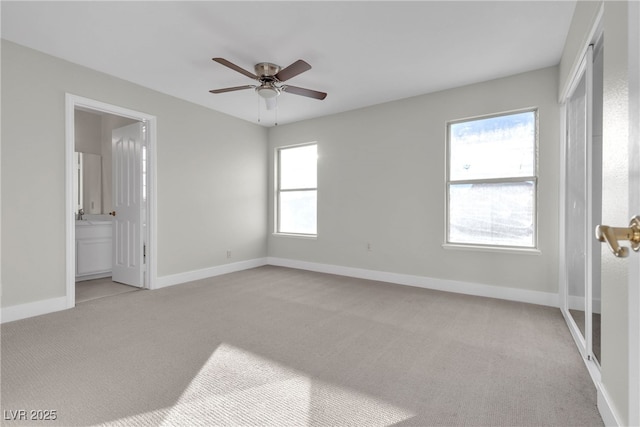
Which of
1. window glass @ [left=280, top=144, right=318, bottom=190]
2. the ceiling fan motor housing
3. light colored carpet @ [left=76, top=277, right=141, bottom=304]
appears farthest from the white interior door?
window glass @ [left=280, top=144, right=318, bottom=190]

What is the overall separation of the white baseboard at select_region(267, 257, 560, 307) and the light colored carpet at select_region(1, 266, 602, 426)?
17 cm

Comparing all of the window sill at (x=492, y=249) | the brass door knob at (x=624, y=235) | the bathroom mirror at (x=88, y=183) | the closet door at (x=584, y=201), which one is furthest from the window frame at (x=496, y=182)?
the bathroom mirror at (x=88, y=183)

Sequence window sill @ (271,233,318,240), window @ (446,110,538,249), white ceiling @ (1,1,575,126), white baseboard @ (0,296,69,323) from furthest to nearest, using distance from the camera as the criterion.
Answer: window sill @ (271,233,318,240), window @ (446,110,538,249), white baseboard @ (0,296,69,323), white ceiling @ (1,1,575,126)

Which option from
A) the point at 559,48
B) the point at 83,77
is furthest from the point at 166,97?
the point at 559,48

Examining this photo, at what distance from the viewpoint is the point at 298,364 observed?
84.3 inches

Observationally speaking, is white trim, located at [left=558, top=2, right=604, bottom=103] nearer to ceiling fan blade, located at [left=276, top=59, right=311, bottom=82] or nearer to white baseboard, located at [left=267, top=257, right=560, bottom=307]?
ceiling fan blade, located at [left=276, top=59, right=311, bottom=82]

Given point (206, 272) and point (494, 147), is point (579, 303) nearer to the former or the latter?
point (494, 147)

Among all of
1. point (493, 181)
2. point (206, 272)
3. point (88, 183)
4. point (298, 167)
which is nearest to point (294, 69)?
point (493, 181)

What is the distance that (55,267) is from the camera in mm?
3225

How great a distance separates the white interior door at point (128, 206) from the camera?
4.13m

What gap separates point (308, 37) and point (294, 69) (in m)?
0.38

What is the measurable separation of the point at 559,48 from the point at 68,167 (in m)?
5.30

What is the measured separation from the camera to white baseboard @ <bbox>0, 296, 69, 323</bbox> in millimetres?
2883

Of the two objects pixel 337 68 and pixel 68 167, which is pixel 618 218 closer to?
pixel 337 68
